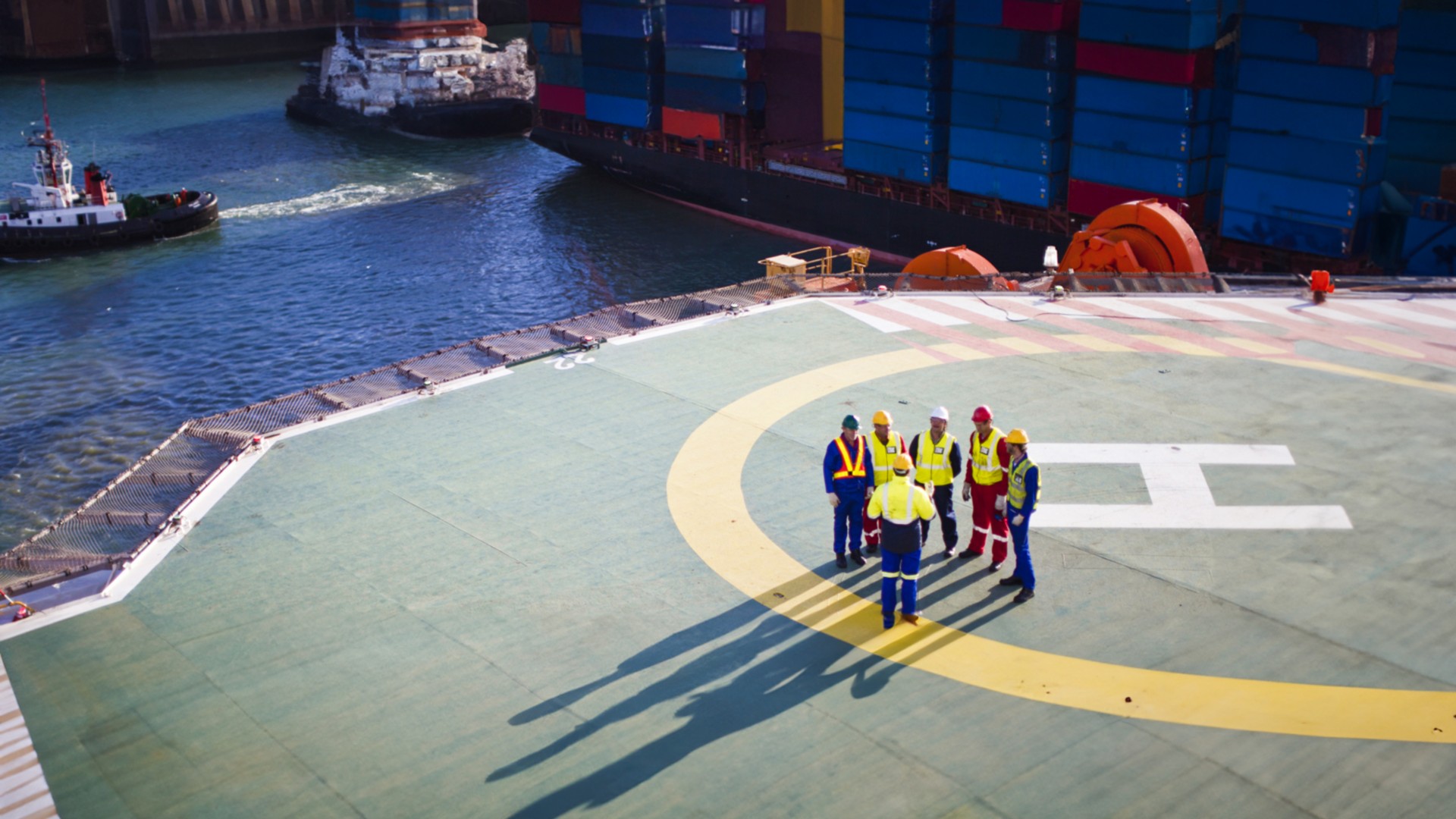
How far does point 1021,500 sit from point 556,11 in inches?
2550

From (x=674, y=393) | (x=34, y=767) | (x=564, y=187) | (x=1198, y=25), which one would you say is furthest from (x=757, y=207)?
(x=34, y=767)

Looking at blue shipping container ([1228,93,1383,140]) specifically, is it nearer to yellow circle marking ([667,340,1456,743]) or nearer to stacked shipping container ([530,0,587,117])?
yellow circle marking ([667,340,1456,743])

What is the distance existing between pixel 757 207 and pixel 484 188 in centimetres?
1873

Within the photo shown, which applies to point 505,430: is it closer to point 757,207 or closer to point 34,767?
point 34,767

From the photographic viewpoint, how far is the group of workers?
15.5 meters

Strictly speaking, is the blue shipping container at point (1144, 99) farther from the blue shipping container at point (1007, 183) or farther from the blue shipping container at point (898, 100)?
the blue shipping container at point (898, 100)

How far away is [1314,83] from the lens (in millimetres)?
42594

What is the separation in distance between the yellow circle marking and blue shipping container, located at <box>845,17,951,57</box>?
4072cm

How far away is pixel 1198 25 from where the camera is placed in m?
45.6

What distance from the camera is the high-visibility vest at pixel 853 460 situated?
1659 centimetres

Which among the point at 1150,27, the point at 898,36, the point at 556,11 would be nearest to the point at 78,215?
the point at 556,11

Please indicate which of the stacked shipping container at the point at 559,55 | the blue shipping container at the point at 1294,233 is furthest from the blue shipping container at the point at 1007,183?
the stacked shipping container at the point at 559,55

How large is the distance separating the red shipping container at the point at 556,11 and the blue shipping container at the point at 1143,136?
34.6 m

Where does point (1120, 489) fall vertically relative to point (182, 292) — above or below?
above
